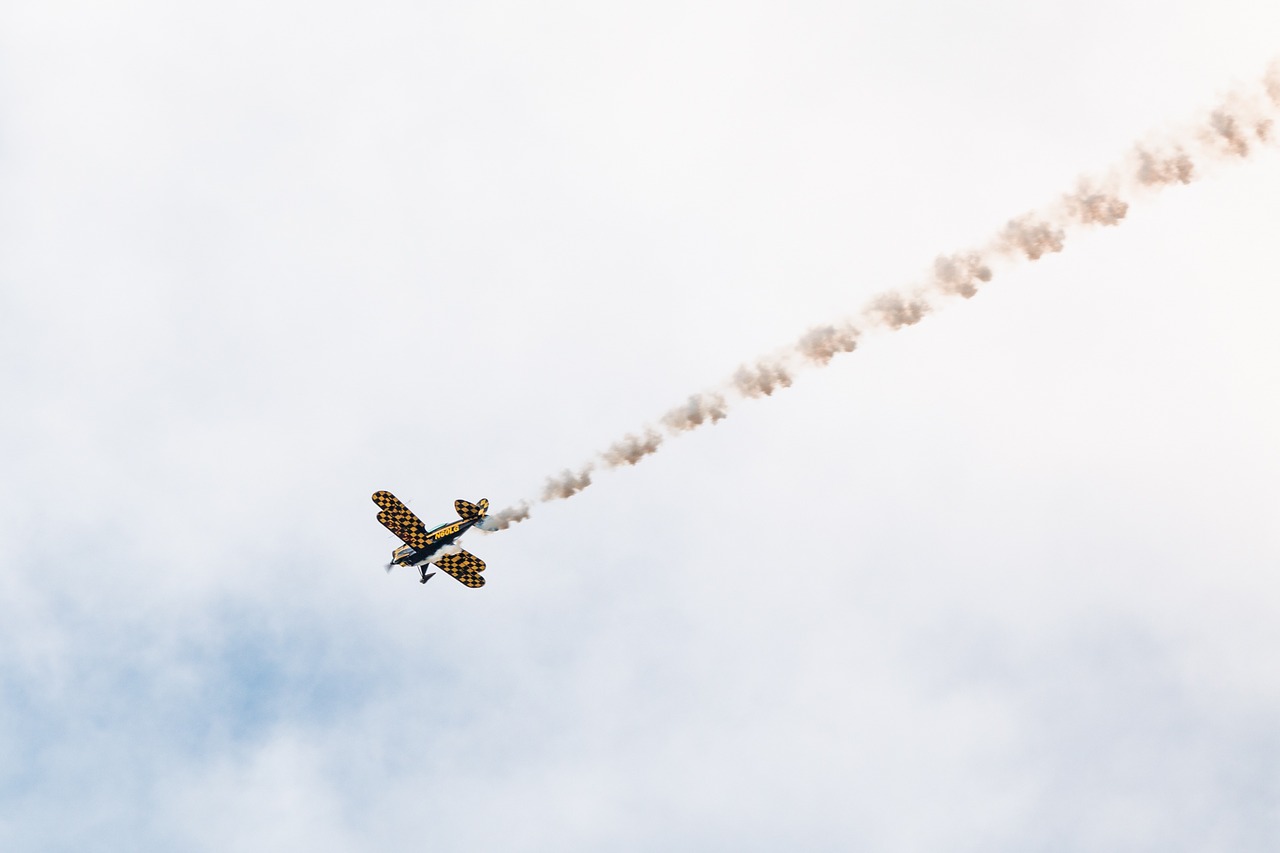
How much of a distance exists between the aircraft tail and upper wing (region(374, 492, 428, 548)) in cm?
267

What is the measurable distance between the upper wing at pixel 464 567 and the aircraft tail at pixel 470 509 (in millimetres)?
4008

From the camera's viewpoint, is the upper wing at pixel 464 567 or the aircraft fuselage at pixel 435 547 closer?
the aircraft fuselage at pixel 435 547

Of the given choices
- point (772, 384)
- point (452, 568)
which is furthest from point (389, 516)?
point (772, 384)

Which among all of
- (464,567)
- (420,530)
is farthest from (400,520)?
(464,567)

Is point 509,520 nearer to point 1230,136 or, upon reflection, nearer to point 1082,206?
point 1082,206

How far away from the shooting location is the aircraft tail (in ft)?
292

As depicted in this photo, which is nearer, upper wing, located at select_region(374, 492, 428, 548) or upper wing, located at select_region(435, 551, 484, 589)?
upper wing, located at select_region(374, 492, 428, 548)

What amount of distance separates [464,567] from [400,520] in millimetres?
6108

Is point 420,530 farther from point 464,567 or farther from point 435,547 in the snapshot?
point 464,567

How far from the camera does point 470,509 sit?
89062mm

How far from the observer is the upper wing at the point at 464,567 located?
93.3 m

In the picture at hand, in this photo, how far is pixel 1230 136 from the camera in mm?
61938

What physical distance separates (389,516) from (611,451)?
45.4ft

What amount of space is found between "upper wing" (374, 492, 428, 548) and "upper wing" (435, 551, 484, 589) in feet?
8.54
